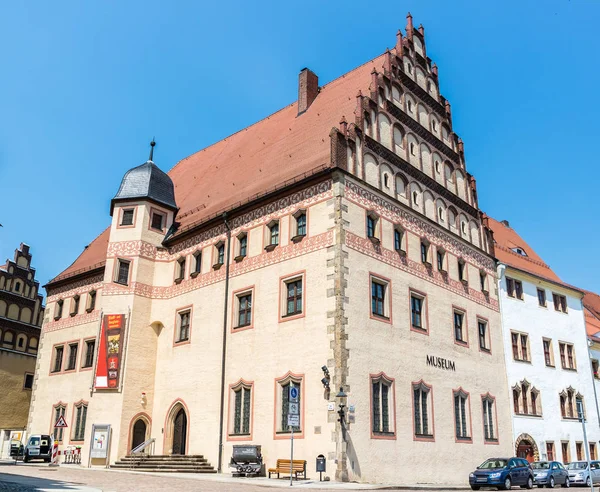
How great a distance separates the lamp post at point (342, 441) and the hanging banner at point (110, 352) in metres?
12.7

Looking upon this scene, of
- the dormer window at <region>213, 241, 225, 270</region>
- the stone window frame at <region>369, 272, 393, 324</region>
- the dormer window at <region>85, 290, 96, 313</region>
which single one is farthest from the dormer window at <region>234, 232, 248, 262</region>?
the dormer window at <region>85, 290, 96, 313</region>

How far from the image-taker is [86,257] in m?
39.2

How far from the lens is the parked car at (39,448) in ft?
105

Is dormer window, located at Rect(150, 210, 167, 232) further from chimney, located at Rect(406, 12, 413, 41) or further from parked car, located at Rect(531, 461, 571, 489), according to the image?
parked car, located at Rect(531, 461, 571, 489)

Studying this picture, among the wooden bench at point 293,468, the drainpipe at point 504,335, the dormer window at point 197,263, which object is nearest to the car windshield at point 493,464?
the wooden bench at point 293,468

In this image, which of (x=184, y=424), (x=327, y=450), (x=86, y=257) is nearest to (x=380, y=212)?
(x=327, y=450)

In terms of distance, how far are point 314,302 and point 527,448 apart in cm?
1687

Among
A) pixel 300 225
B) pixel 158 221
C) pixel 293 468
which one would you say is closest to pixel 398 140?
pixel 300 225

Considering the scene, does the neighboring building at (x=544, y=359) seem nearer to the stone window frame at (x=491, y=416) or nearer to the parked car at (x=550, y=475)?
the stone window frame at (x=491, y=416)

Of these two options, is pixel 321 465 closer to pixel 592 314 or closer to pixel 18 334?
pixel 18 334

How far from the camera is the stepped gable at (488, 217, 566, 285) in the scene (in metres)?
37.4

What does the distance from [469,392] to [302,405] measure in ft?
32.5

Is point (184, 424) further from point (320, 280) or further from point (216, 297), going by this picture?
point (320, 280)

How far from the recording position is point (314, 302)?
77.9ft
